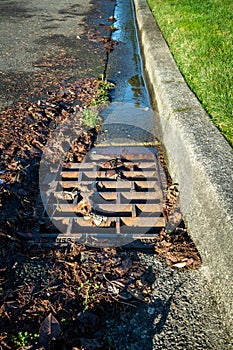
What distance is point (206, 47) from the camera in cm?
388

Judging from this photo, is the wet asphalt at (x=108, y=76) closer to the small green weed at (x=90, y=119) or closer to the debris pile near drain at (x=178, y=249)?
the debris pile near drain at (x=178, y=249)

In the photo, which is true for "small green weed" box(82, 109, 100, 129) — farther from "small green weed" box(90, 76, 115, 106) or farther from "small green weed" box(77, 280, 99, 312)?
"small green weed" box(77, 280, 99, 312)

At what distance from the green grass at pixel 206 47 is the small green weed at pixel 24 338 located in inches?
68.2

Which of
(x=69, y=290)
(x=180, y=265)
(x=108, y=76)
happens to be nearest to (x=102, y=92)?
(x=108, y=76)

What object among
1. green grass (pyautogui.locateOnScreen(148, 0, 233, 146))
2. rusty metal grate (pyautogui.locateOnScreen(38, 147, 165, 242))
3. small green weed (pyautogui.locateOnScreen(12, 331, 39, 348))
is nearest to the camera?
small green weed (pyautogui.locateOnScreen(12, 331, 39, 348))

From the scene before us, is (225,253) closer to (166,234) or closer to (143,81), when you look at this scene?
(166,234)

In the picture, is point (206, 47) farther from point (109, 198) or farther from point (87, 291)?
point (87, 291)

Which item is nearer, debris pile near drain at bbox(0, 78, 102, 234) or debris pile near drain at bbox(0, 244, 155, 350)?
debris pile near drain at bbox(0, 244, 155, 350)

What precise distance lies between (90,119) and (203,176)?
1.64m

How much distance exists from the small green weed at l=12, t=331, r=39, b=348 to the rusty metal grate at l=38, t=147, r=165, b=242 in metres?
0.67

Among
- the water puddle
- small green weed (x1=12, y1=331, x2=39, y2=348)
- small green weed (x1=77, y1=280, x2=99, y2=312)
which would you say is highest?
the water puddle

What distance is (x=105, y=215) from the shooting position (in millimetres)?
2350

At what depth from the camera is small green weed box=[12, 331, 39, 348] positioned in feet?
4.92

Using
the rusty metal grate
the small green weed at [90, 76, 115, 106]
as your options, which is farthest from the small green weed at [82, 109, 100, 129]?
the rusty metal grate
